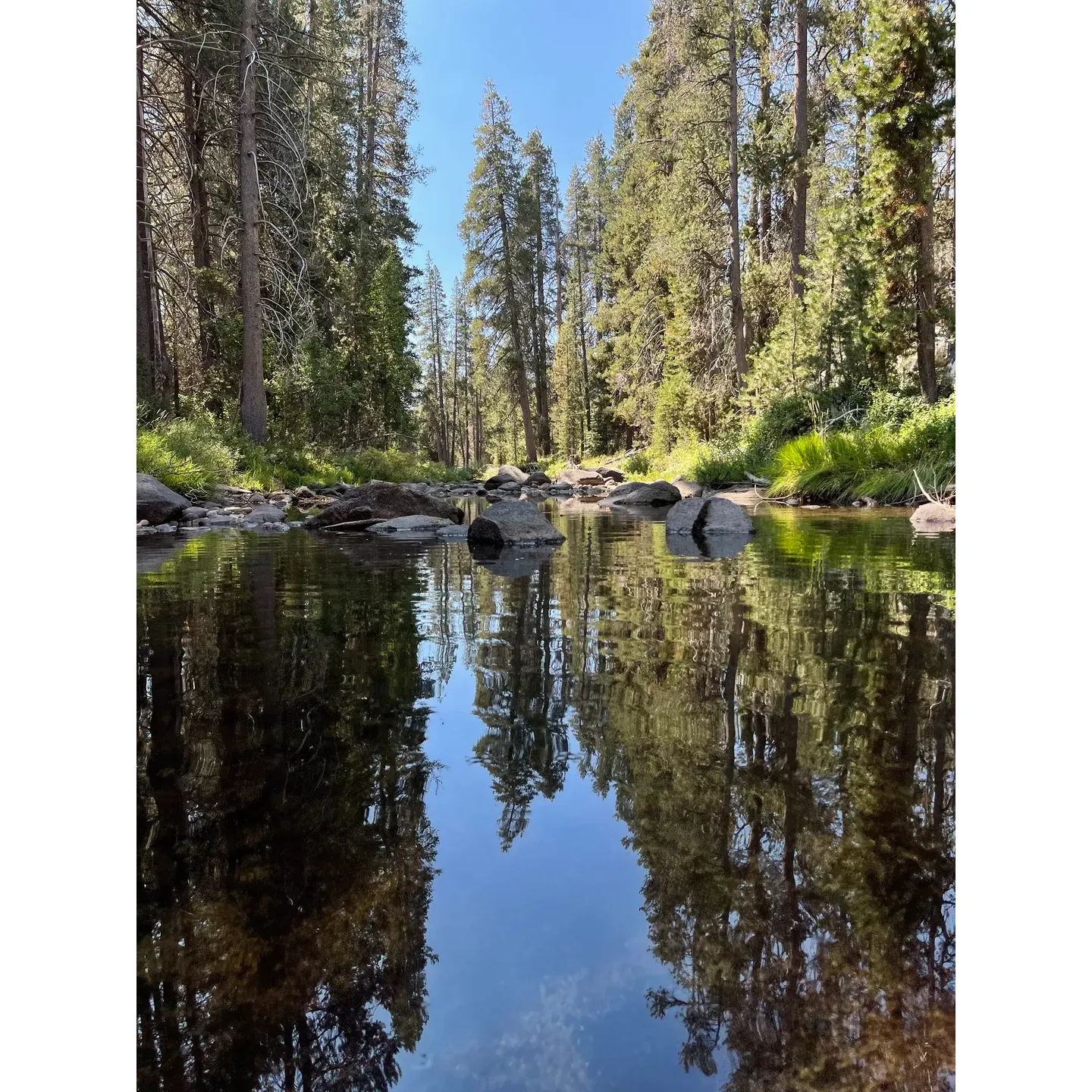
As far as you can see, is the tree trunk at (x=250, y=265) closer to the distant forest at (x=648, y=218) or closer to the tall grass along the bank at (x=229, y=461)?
the distant forest at (x=648, y=218)

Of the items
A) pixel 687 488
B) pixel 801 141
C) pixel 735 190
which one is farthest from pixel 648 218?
pixel 687 488

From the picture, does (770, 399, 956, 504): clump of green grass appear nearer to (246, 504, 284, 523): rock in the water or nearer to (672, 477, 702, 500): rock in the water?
(672, 477, 702, 500): rock in the water

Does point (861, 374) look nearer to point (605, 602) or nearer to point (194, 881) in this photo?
point (605, 602)

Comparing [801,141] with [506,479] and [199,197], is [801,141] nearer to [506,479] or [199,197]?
[506,479]

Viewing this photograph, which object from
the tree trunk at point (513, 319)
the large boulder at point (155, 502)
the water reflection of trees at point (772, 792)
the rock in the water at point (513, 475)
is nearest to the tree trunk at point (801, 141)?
the rock in the water at point (513, 475)

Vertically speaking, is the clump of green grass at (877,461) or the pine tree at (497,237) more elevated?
the pine tree at (497,237)

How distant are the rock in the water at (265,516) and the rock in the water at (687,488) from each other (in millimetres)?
6844

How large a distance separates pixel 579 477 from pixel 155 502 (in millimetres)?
14427

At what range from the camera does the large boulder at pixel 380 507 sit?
25.7 feet

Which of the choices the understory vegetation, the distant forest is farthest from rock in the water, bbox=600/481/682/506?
the distant forest
